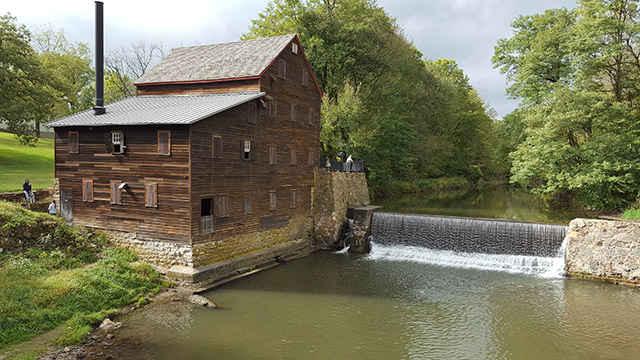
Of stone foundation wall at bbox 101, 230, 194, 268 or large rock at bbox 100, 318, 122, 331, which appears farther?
stone foundation wall at bbox 101, 230, 194, 268

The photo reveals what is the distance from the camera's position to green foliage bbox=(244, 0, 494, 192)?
38062 mm

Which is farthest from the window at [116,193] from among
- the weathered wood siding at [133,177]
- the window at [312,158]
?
the window at [312,158]

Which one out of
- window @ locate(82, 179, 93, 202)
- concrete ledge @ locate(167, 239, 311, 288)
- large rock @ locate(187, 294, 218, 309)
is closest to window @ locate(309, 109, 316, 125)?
concrete ledge @ locate(167, 239, 311, 288)

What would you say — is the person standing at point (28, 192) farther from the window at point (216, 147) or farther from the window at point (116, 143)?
the window at point (216, 147)

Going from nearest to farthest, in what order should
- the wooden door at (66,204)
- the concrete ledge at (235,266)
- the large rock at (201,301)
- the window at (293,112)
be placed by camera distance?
the large rock at (201,301), the concrete ledge at (235,266), the wooden door at (66,204), the window at (293,112)

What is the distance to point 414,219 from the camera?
25734mm

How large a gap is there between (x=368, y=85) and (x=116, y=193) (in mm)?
29886

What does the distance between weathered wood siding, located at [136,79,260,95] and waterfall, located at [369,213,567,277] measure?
11.9 meters

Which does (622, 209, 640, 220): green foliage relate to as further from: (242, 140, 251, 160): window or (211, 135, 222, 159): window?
(211, 135, 222, 159): window

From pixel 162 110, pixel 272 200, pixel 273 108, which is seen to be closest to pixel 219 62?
pixel 273 108

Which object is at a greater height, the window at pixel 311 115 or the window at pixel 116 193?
the window at pixel 311 115

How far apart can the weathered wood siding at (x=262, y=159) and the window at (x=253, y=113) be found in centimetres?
10

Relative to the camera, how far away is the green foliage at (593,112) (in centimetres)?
2631

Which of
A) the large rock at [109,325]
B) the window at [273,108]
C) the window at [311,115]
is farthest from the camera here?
the window at [311,115]
